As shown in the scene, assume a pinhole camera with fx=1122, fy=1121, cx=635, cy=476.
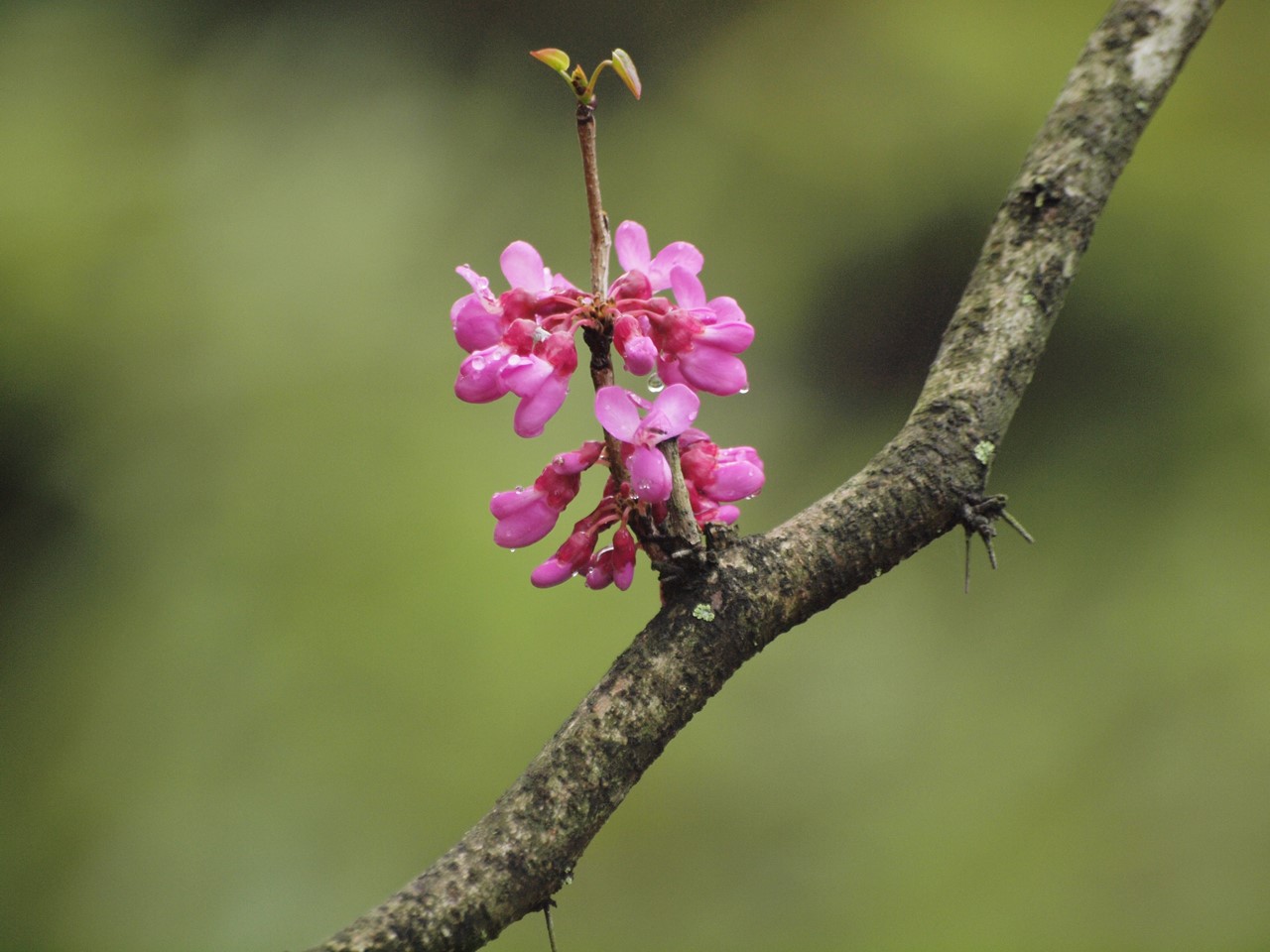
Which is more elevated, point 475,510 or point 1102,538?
point 475,510

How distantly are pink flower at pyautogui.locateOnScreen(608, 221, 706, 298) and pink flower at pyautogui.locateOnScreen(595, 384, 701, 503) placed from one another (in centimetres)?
10

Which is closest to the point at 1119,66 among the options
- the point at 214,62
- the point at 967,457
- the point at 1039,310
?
the point at 1039,310

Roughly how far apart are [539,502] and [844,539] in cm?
21

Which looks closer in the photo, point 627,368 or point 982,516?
point 627,368

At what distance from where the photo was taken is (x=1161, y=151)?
2.27 metres

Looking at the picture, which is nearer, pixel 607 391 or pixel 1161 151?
pixel 607 391

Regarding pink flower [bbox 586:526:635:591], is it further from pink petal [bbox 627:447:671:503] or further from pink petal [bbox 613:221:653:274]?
pink petal [bbox 613:221:653:274]

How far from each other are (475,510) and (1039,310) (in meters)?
1.53

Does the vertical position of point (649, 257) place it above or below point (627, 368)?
above

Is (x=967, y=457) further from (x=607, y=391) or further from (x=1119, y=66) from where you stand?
(x=1119, y=66)

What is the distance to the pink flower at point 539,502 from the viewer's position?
0.75 meters

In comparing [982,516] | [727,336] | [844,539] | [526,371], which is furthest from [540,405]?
[982,516]

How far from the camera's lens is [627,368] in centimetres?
67

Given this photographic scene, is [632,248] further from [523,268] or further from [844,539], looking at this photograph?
[844,539]
